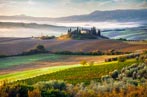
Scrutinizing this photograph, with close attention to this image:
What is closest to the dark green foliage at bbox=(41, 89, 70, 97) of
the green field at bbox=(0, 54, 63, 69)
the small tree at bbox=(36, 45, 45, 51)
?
the green field at bbox=(0, 54, 63, 69)

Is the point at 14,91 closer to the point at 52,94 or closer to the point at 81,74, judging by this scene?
the point at 52,94

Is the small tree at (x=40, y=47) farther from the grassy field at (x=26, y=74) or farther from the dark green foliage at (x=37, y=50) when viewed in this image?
the grassy field at (x=26, y=74)

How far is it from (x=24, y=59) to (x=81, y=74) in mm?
29350

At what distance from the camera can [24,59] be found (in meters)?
95.0

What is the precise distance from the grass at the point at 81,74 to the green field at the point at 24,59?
1746 cm

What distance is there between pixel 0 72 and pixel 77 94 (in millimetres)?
40534

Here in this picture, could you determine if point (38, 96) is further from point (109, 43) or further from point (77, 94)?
point (109, 43)

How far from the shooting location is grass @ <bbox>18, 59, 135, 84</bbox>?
209 ft

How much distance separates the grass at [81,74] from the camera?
6371cm

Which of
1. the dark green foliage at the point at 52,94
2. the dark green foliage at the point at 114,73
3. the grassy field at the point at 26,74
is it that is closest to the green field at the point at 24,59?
the grassy field at the point at 26,74

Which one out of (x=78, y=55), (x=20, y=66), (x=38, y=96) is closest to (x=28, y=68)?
(x=20, y=66)

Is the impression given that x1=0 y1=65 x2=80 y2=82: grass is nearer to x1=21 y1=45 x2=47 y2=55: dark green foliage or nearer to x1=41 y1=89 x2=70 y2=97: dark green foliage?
x1=21 y1=45 x2=47 y2=55: dark green foliage

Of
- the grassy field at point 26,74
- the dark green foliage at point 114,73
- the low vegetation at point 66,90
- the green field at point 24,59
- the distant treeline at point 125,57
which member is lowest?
the grassy field at point 26,74

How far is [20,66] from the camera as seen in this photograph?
85.4 metres
